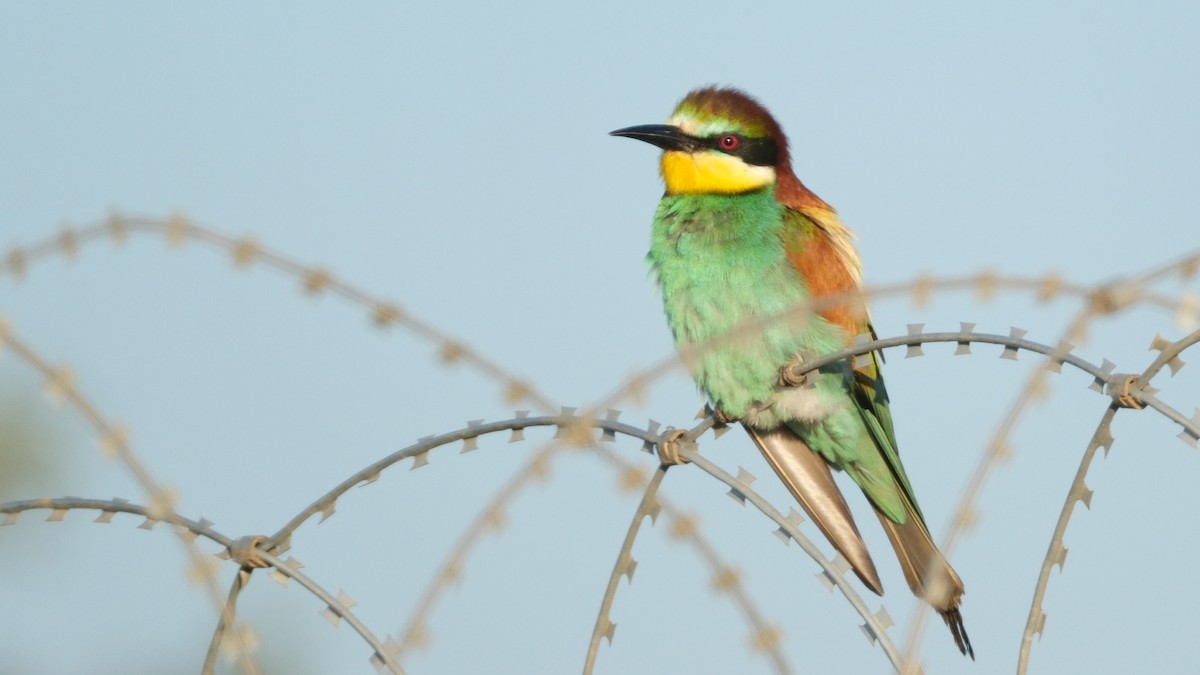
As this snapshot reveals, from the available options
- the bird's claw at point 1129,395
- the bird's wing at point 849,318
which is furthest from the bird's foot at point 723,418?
the bird's claw at point 1129,395

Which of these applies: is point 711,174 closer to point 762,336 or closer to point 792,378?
point 762,336

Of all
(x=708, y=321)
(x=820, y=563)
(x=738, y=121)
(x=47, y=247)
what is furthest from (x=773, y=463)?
(x=47, y=247)

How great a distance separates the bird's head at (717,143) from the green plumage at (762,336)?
0.16 metres

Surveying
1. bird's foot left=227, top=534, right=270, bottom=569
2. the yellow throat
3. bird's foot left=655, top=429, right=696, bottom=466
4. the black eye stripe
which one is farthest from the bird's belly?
bird's foot left=227, top=534, right=270, bottom=569

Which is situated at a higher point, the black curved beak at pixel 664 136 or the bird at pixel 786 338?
the black curved beak at pixel 664 136

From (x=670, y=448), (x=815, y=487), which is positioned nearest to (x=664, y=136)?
(x=815, y=487)

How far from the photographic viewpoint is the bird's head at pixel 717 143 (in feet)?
16.7

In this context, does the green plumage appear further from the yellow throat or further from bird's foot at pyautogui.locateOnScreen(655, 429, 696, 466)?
bird's foot at pyautogui.locateOnScreen(655, 429, 696, 466)

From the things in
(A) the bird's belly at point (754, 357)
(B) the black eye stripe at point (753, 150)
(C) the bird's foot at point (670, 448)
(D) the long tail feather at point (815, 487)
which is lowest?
(C) the bird's foot at point (670, 448)

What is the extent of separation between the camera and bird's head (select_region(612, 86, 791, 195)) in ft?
16.7

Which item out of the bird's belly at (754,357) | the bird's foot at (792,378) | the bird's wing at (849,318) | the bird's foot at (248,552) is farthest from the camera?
the bird's wing at (849,318)

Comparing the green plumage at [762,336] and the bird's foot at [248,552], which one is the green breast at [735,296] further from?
the bird's foot at [248,552]

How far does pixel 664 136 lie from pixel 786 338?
114 centimetres

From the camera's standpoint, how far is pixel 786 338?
4.60 meters
